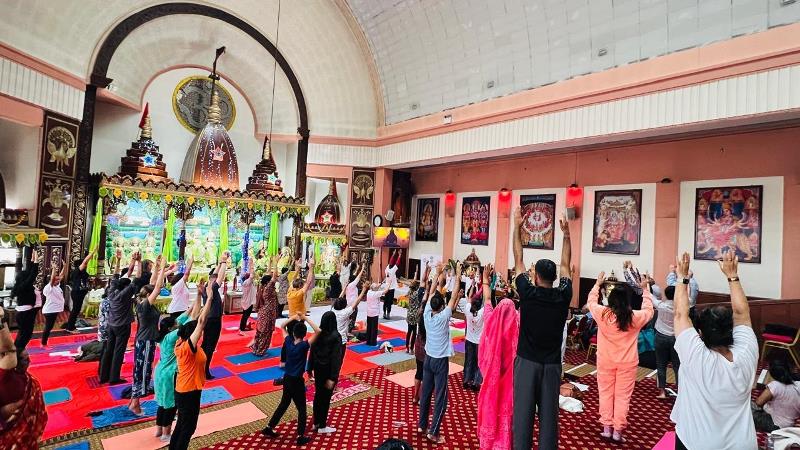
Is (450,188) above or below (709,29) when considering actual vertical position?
below

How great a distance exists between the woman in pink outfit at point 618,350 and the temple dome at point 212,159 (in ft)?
34.8

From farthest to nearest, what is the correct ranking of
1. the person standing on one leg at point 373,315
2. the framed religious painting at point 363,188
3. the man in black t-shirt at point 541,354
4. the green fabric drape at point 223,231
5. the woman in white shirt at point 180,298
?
the framed religious painting at point 363,188, the green fabric drape at point 223,231, the person standing on one leg at point 373,315, the woman in white shirt at point 180,298, the man in black t-shirt at point 541,354

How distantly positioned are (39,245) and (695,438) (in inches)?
408

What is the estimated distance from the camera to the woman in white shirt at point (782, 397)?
3889mm

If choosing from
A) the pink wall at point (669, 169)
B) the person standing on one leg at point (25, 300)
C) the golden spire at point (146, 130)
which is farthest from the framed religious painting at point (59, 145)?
the pink wall at point (669, 169)

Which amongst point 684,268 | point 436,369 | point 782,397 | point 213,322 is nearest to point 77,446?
point 213,322

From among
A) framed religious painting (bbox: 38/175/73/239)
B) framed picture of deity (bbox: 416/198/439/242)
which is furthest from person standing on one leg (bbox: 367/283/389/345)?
framed picture of deity (bbox: 416/198/439/242)

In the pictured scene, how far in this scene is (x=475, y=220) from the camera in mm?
12953

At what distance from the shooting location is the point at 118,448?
11.9 ft

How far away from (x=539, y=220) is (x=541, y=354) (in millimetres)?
9078

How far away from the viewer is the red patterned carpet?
3881mm

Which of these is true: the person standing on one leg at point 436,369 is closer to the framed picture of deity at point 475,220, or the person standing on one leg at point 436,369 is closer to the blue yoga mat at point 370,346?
the blue yoga mat at point 370,346

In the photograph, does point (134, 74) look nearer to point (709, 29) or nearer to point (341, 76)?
point (341, 76)

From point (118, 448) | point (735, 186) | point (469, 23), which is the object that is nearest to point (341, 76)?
point (469, 23)
